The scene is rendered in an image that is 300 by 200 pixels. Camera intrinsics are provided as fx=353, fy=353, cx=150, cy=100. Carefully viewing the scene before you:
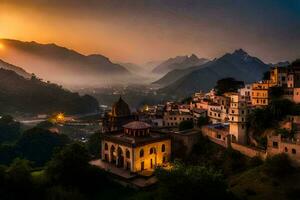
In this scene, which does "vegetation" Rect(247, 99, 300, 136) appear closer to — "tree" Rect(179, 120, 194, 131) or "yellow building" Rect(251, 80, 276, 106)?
"yellow building" Rect(251, 80, 276, 106)

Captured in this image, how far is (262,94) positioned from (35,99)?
100332 millimetres

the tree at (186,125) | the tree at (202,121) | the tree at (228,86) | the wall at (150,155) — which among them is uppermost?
the tree at (228,86)

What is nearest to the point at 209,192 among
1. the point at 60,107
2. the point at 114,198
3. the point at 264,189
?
the point at 264,189

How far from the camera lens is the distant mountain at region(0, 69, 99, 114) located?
120 meters

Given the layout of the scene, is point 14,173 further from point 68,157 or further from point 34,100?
point 34,100

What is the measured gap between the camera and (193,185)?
26.8 m

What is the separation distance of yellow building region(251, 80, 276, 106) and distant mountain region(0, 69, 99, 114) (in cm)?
8825

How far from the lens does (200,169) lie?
2786cm

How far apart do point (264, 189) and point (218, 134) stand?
35.1 feet

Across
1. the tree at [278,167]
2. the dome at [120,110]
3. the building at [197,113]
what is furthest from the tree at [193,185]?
the dome at [120,110]

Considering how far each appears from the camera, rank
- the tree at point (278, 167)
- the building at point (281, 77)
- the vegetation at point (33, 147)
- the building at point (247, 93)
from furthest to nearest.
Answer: the vegetation at point (33, 147)
the building at point (247, 93)
the building at point (281, 77)
the tree at point (278, 167)

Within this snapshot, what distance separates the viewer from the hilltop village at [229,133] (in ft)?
118

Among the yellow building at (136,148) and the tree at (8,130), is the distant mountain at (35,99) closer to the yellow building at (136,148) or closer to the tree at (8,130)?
the tree at (8,130)

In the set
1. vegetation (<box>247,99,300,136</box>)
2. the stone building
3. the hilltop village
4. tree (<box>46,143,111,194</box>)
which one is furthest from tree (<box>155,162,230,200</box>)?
the stone building
